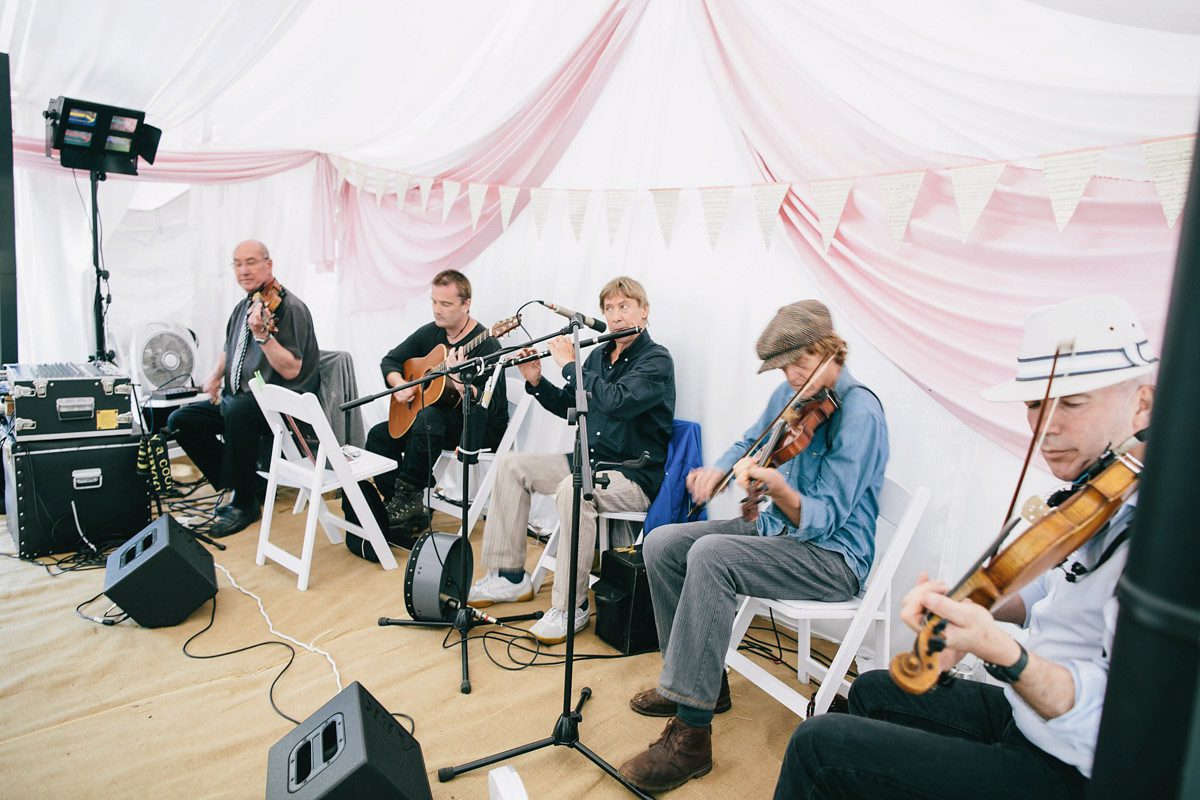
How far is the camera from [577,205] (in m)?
3.39

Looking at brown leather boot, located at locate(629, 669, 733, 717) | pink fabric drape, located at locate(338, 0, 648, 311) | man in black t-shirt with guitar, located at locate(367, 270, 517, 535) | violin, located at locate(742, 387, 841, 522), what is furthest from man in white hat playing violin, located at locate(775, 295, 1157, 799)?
man in black t-shirt with guitar, located at locate(367, 270, 517, 535)

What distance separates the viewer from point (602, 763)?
1.88m

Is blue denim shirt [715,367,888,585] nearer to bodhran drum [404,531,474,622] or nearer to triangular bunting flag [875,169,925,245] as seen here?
triangular bunting flag [875,169,925,245]

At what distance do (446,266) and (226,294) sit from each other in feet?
8.70

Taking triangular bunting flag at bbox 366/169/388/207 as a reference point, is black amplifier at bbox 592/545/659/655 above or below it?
below

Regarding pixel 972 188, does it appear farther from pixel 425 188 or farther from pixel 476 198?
pixel 425 188

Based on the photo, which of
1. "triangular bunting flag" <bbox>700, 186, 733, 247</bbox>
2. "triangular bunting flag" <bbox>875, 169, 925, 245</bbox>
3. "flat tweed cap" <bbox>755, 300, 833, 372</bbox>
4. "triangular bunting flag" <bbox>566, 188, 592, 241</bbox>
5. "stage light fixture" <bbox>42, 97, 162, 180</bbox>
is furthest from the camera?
"stage light fixture" <bbox>42, 97, 162, 180</bbox>

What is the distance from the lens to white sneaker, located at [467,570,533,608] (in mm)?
2975

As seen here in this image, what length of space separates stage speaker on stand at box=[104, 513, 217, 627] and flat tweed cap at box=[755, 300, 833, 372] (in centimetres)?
229

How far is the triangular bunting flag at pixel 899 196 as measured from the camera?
217cm

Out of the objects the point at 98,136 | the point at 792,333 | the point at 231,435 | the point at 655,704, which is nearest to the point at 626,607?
the point at 655,704

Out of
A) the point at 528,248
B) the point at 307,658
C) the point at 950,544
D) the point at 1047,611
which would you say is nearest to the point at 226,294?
the point at 528,248

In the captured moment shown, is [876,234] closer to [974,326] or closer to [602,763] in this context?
[974,326]

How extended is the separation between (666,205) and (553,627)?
182cm
